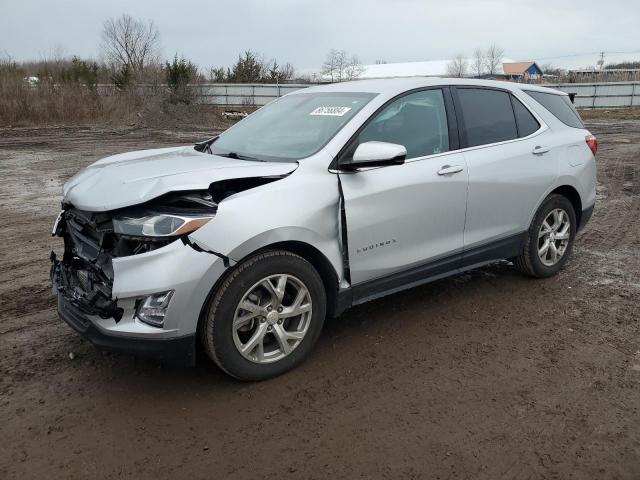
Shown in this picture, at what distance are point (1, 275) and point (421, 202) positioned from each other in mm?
4073

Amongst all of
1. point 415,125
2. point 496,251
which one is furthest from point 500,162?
point 415,125

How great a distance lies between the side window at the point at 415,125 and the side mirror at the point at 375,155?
0.21 metres

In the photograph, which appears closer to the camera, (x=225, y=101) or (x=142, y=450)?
Answer: (x=142, y=450)

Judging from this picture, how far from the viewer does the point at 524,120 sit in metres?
4.98

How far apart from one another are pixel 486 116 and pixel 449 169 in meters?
0.83

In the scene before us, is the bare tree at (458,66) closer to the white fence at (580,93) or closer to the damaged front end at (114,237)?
the white fence at (580,93)

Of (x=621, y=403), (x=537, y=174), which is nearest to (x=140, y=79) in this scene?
(x=537, y=174)

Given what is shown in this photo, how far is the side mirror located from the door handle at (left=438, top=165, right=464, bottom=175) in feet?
2.04

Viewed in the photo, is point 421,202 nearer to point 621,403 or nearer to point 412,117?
point 412,117

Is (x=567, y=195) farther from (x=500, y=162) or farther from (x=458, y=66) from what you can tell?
(x=458, y=66)

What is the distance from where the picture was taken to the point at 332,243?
11.8 feet

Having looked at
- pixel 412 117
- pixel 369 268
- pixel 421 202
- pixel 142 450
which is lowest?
pixel 142 450

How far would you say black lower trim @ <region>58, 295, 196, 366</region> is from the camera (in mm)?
3055

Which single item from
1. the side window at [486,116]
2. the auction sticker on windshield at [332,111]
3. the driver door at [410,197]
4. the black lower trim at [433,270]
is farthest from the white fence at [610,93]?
the auction sticker on windshield at [332,111]
